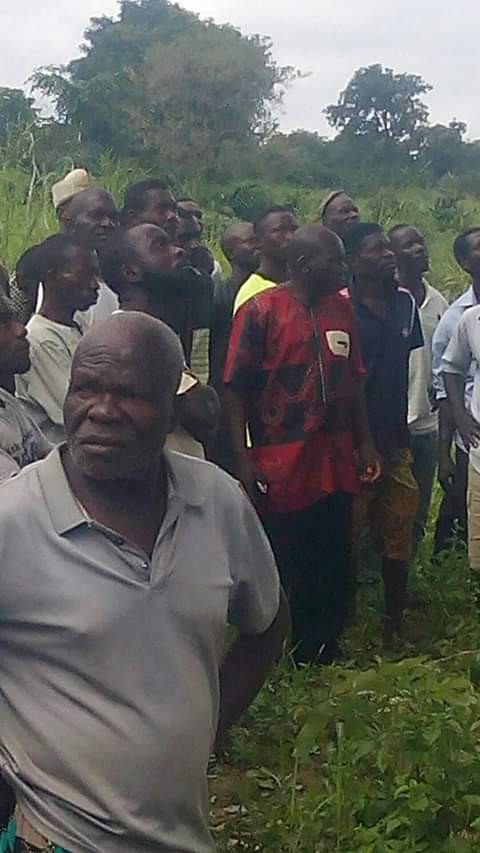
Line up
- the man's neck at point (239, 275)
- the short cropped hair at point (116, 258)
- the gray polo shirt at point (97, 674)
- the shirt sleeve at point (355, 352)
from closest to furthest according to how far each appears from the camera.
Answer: the gray polo shirt at point (97, 674) < the short cropped hair at point (116, 258) < the shirt sleeve at point (355, 352) < the man's neck at point (239, 275)

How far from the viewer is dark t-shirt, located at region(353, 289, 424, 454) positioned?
4.90 meters

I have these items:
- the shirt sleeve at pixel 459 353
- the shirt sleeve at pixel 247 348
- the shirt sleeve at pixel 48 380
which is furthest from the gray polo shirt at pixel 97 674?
the shirt sleeve at pixel 459 353

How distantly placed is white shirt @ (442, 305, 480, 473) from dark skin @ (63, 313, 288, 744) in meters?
3.15

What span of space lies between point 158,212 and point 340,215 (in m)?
1.21

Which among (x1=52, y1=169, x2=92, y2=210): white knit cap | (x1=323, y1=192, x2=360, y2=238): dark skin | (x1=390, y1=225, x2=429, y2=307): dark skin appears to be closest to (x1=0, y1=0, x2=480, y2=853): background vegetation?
(x1=390, y1=225, x2=429, y2=307): dark skin

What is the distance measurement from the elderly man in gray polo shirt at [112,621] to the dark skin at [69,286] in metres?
1.88

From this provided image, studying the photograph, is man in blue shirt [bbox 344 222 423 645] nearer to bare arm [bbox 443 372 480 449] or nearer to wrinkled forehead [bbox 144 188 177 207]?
bare arm [bbox 443 372 480 449]

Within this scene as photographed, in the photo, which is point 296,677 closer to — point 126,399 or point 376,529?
point 376,529

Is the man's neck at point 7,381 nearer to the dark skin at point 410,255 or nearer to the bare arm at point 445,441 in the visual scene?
the bare arm at point 445,441

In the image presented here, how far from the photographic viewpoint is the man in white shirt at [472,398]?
496cm

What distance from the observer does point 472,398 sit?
203 inches

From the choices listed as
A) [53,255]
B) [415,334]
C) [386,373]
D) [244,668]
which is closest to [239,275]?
[415,334]

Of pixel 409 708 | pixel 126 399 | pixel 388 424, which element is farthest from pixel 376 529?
pixel 126 399

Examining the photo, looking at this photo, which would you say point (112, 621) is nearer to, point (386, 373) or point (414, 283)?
point (386, 373)
